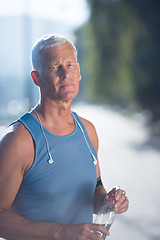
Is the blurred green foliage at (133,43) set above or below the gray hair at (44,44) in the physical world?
above

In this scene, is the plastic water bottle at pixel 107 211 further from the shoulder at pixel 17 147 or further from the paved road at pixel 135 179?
the paved road at pixel 135 179

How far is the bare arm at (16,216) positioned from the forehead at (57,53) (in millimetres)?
359

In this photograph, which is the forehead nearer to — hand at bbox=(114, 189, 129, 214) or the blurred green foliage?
hand at bbox=(114, 189, 129, 214)

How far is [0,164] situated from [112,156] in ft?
28.5

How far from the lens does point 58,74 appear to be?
63.8 inches

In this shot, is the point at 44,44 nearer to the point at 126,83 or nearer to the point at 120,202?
the point at 120,202

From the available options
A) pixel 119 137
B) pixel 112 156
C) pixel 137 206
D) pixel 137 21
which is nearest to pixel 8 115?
pixel 119 137

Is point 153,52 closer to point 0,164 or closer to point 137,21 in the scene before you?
point 137,21

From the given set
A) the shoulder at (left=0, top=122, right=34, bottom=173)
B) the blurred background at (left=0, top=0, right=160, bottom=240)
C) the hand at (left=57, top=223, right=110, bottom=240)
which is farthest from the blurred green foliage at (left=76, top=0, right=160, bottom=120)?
the hand at (left=57, top=223, right=110, bottom=240)

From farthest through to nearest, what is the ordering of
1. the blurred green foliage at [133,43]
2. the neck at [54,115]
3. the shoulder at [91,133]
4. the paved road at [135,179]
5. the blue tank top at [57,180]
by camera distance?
the blurred green foliage at [133,43] → the paved road at [135,179] → the shoulder at [91,133] → the neck at [54,115] → the blue tank top at [57,180]

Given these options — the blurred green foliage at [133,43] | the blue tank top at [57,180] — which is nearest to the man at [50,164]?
the blue tank top at [57,180]

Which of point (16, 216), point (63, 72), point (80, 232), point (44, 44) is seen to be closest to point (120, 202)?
point (80, 232)

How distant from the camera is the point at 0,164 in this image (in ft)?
4.79

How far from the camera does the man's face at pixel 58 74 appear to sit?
1.61 m
